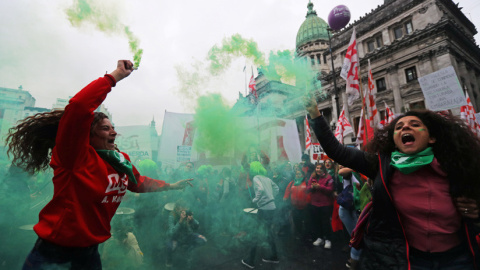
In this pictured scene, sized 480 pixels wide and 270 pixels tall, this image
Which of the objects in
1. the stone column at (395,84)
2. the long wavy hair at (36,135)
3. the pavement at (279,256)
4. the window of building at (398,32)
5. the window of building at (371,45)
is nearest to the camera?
the long wavy hair at (36,135)

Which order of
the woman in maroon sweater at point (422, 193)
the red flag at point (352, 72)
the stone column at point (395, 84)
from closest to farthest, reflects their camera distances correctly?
the woman in maroon sweater at point (422, 193)
the red flag at point (352, 72)
the stone column at point (395, 84)

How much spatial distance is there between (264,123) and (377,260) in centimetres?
935

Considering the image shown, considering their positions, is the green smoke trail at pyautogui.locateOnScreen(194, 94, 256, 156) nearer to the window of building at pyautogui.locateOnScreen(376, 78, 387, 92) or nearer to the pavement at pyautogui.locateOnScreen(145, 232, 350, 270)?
the pavement at pyautogui.locateOnScreen(145, 232, 350, 270)

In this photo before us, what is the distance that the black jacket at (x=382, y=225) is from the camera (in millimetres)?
1550

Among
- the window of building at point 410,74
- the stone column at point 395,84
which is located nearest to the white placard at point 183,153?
the stone column at point 395,84

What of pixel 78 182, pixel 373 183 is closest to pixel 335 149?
pixel 373 183

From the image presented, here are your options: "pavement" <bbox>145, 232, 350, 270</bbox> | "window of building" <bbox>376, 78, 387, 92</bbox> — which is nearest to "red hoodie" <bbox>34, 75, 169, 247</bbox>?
→ "pavement" <bbox>145, 232, 350, 270</bbox>

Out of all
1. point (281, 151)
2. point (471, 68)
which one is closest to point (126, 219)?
point (281, 151)

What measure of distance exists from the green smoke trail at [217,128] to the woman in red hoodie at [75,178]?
723 cm

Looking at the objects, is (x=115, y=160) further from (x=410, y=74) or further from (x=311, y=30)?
(x=410, y=74)

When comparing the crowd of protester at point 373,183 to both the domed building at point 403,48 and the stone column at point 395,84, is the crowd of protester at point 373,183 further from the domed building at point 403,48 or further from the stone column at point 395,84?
the stone column at point 395,84

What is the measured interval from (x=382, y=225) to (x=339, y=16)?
345 inches

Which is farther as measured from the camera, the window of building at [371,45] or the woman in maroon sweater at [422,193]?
the window of building at [371,45]

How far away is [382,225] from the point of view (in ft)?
5.43
